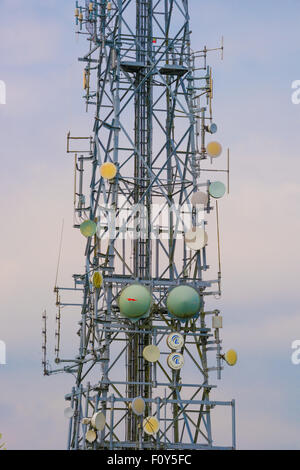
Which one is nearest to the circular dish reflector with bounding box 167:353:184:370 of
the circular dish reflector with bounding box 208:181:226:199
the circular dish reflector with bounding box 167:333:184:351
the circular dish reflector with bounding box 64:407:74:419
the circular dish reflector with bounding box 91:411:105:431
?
the circular dish reflector with bounding box 167:333:184:351

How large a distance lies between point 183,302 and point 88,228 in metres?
5.68

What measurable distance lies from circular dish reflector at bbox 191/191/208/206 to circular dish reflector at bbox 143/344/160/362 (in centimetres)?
712

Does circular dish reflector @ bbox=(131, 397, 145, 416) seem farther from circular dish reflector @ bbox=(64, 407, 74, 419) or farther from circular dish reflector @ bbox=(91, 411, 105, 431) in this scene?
circular dish reflector @ bbox=(64, 407, 74, 419)

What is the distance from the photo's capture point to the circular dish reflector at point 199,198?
45969 millimetres

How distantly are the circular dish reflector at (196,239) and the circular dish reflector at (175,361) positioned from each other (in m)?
5.12

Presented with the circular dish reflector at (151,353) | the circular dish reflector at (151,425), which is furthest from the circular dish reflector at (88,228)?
the circular dish reflector at (151,425)

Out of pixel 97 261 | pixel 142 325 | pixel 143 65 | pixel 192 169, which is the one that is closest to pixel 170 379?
pixel 142 325

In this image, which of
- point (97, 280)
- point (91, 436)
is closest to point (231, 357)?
point (97, 280)

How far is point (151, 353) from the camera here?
144 ft

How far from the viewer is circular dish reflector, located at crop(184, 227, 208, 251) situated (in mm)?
45750

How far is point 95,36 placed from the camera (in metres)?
47.9

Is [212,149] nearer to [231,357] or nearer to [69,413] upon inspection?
[231,357]
